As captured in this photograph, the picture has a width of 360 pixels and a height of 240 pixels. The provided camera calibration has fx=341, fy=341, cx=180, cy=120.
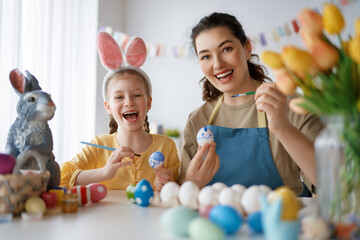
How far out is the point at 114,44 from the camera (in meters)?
1.38

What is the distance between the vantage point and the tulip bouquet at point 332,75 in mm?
564

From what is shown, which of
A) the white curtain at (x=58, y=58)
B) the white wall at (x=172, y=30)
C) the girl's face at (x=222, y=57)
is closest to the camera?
the girl's face at (x=222, y=57)

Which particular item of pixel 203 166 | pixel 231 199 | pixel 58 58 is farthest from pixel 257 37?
pixel 231 199

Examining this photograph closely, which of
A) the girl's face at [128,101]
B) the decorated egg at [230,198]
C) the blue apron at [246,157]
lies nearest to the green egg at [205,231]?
the decorated egg at [230,198]

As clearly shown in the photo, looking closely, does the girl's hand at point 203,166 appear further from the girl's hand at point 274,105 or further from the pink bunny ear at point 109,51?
the pink bunny ear at point 109,51

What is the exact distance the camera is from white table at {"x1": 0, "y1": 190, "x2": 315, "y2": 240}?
0.65 metres

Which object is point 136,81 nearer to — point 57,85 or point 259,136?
point 259,136

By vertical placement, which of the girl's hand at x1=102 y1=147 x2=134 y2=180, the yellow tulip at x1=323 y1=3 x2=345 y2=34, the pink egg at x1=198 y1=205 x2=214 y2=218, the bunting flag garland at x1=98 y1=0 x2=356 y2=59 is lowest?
the pink egg at x1=198 y1=205 x2=214 y2=218

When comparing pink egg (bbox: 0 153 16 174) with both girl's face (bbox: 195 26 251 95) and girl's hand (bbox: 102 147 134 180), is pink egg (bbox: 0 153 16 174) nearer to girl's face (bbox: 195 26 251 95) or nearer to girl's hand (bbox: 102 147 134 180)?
girl's hand (bbox: 102 147 134 180)

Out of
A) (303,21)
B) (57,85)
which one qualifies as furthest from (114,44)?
(57,85)

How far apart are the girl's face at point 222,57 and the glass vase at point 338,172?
90 cm

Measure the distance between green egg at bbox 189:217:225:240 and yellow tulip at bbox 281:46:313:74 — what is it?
0.31m

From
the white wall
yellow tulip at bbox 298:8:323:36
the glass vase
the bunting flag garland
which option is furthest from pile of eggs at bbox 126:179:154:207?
the white wall

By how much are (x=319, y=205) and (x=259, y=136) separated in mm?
846
